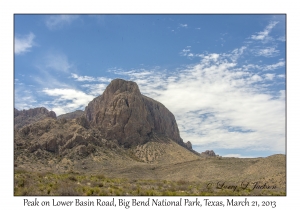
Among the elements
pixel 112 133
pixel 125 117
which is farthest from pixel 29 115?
pixel 125 117

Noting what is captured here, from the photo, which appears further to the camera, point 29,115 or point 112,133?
point 29,115

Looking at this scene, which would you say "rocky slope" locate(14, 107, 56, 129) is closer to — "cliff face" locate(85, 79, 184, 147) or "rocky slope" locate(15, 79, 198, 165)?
"rocky slope" locate(15, 79, 198, 165)

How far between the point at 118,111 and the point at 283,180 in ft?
228

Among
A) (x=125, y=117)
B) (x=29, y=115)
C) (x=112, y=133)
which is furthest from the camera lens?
(x=29, y=115)

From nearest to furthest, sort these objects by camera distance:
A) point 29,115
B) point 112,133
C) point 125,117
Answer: point 112,133, point 125,117, point 29,115

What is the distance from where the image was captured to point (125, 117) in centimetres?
9925

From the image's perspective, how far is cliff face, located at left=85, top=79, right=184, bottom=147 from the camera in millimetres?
97562

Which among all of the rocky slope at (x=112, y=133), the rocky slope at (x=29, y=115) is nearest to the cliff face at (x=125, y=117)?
the rocky slope at (x=112, y=133)

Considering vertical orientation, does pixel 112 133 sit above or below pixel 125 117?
below

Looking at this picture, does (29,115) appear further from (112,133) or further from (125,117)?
(125,117)

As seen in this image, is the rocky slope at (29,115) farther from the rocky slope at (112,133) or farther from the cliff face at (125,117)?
the cliff face at (125,117)

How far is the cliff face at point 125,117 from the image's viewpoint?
3841 inches

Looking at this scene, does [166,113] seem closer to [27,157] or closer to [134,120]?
[134,120]

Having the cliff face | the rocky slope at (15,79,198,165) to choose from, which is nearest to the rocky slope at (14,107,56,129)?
the rocky slope at (15,79,198,165)
